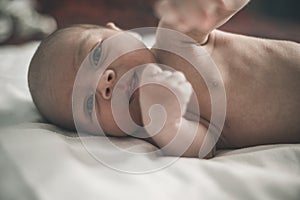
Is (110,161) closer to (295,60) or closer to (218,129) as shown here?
(218,129)

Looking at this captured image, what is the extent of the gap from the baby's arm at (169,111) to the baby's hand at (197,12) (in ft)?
0.30

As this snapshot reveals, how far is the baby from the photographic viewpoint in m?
0.73

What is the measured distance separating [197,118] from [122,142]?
141 millimetres

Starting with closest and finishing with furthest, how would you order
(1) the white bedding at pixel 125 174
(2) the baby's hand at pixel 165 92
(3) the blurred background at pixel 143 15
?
1. (1) the white bedding at pixel 125 174
2. (2) the baby's hand at pixel 165 92
3. (3) the blurred background at pixel 143 15

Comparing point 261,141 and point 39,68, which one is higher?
point 39,68

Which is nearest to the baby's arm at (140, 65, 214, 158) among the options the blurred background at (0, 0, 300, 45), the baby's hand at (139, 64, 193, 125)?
the baby's hand at (139, 64, 193, 125)

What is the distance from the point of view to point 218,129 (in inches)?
31.3

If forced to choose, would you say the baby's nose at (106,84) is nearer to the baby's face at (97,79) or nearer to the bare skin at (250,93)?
the baby's face at (97,79)

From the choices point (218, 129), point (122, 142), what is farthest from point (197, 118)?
point (122, 142)

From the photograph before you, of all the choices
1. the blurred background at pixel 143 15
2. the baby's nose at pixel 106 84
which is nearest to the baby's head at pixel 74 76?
the baby's nose at pixel 106 84

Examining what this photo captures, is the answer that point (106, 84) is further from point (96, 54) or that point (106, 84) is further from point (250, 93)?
point (250, 93)

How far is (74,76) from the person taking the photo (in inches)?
29.9

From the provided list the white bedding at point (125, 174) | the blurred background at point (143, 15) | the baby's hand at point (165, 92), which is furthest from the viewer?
the blurred background at point (143, 15)

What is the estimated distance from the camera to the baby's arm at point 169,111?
0.69 meters
